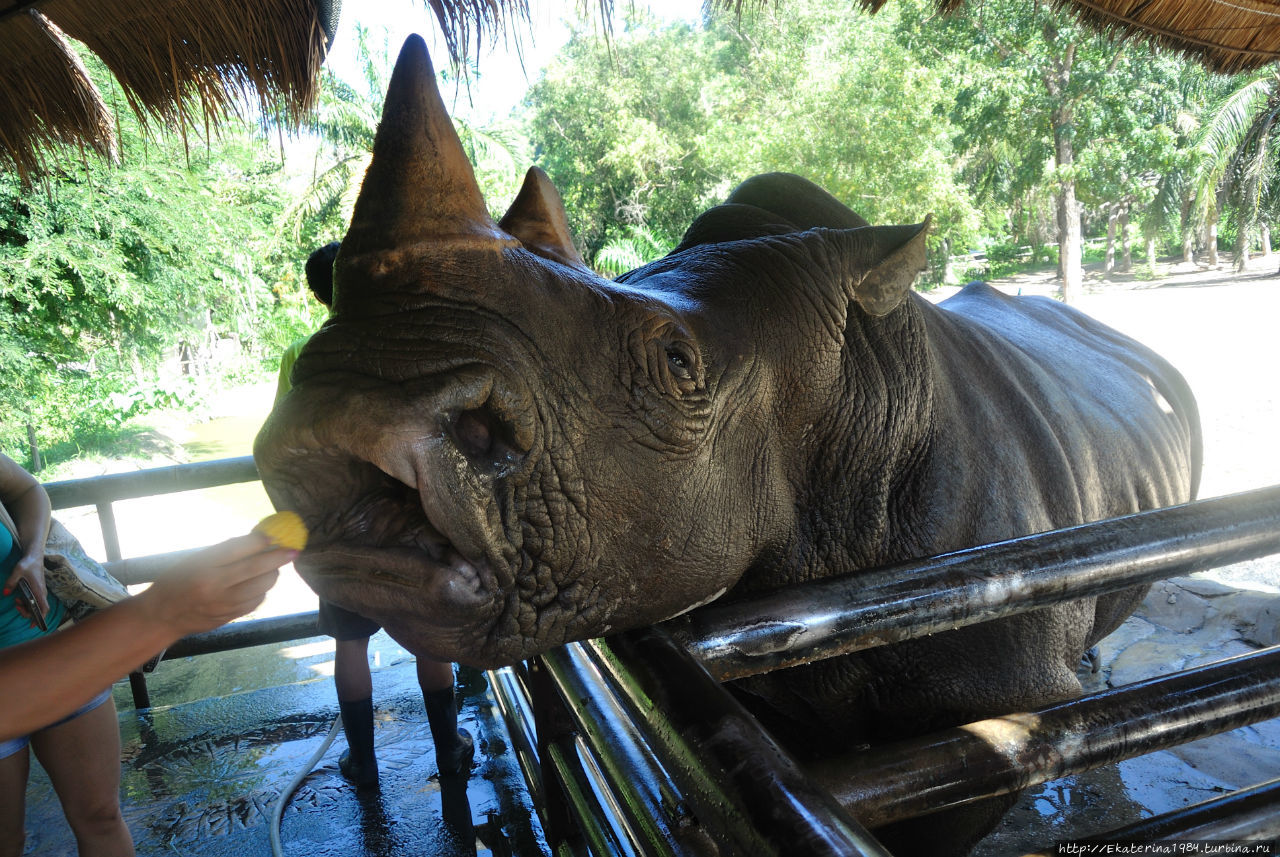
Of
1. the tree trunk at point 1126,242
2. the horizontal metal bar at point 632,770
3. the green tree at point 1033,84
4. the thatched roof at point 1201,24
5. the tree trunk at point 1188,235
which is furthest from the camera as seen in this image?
the tree trunk at point 1126,242

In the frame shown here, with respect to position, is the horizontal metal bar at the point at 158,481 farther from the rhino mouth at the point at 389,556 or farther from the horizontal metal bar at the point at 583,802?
the rhino mouth at the point at 389,556

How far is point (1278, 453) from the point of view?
1045 centimetres

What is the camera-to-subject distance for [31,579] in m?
3.14

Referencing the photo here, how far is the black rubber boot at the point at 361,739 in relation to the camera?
434cm

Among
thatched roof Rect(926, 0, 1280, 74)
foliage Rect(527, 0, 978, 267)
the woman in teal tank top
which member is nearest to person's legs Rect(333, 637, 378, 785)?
the woman in teal tank top

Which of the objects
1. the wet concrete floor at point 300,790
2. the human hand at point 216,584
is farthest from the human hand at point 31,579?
the human hand at point 216,584

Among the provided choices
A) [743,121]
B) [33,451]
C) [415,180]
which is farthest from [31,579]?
[743,121]

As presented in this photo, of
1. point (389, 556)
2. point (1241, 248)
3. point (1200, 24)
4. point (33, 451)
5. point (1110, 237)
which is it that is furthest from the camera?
point (1110, 237)

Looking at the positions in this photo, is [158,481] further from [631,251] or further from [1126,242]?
[1126,242]

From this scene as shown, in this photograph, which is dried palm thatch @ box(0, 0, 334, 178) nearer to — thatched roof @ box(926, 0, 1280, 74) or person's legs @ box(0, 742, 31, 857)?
thatched roof @ box(926, 0, 1280, 74)

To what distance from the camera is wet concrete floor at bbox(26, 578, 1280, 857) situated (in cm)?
396

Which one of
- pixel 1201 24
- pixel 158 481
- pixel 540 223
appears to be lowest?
pixel 158 481

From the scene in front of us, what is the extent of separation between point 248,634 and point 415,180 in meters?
4.19

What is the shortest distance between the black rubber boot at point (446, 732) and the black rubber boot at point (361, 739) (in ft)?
0.96
